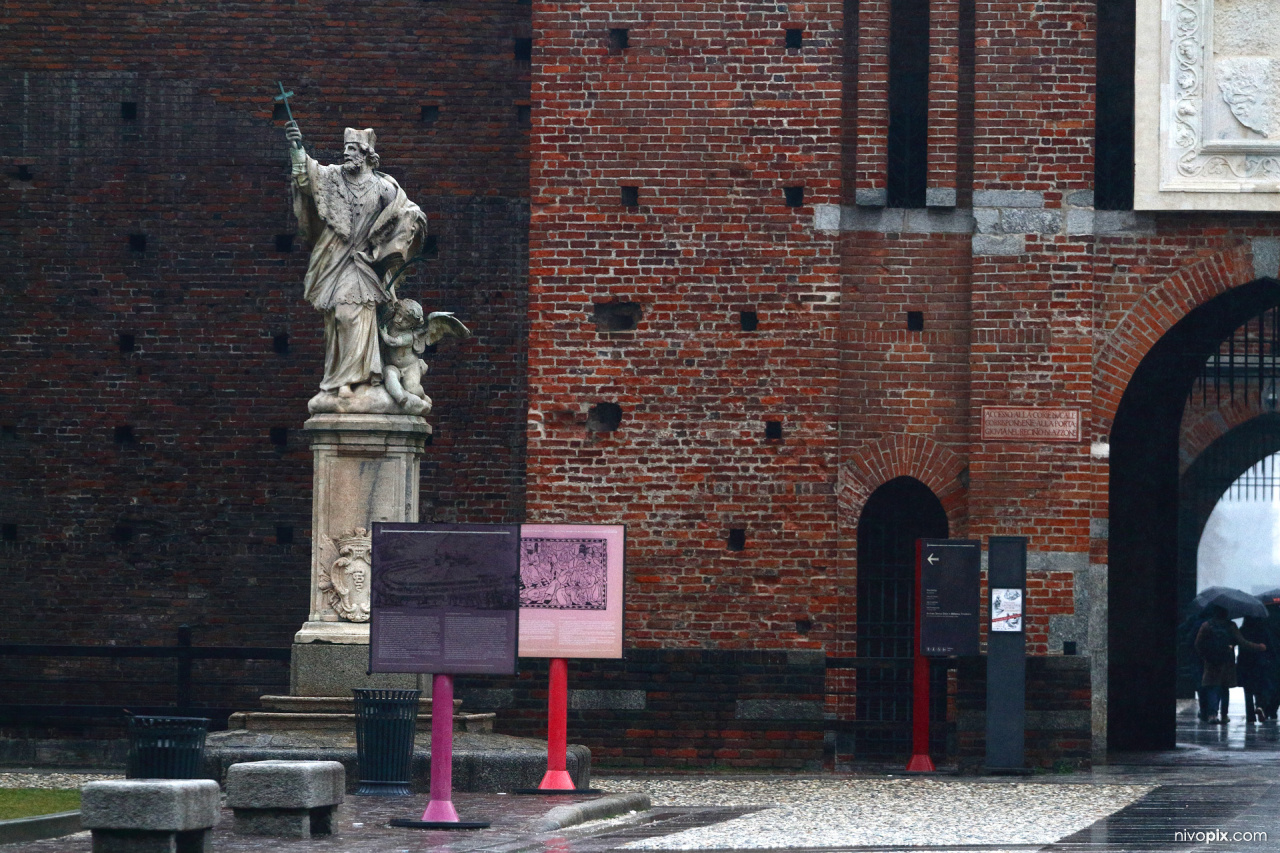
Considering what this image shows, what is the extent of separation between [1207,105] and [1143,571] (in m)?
4.77

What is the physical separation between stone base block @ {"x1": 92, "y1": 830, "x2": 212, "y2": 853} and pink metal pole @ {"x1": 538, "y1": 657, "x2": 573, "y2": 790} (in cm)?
372

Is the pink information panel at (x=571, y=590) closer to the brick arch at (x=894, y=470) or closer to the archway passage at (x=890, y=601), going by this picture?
the brick arch at (x=894, y=470)

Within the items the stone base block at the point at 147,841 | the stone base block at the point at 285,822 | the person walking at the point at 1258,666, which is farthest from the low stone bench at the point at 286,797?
the person walking at the point at 1258,666

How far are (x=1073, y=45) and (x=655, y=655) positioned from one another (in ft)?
19.8

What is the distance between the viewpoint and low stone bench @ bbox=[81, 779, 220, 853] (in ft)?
31.4

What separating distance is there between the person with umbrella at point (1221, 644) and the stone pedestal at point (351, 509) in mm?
12992

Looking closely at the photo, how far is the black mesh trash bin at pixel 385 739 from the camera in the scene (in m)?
12.8

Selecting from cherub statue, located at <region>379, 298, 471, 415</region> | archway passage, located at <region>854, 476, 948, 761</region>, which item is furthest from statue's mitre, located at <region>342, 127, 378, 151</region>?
archway passage, located at <region>854, 476, 948, 761</region>

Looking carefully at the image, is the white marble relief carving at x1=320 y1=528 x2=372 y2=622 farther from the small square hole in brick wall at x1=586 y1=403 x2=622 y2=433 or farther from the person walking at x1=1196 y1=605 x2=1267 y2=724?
the person walking at x1=1196 y1=605 x2=1267 y2=724

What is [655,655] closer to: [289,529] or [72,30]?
[289,529]

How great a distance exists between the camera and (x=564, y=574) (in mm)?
13484

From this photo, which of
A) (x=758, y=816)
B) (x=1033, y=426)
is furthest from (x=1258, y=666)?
(x=758, y=816)

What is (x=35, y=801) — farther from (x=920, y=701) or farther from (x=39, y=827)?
(x=920, y=701)

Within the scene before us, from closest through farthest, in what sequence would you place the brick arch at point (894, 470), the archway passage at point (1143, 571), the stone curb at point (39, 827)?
the stone curb at point (39, 827)
the brick arch at point (894, 470)
the archway passage at point (1143, 571)
